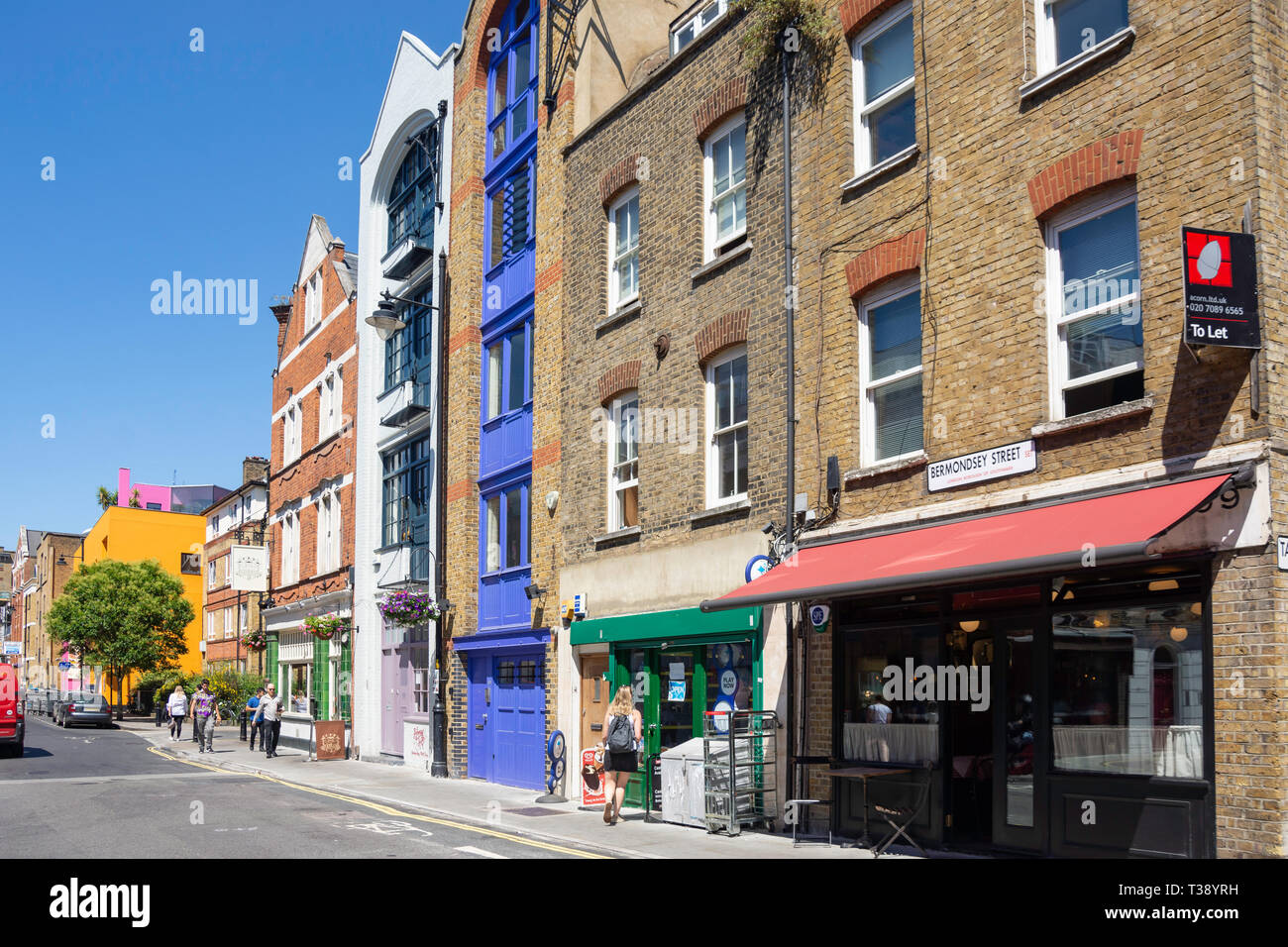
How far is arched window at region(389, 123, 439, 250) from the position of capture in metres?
27.8

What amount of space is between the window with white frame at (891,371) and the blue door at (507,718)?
919cm

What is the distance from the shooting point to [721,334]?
15938 millimetres

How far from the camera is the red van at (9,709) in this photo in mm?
28688

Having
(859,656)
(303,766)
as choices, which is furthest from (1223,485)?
(303,766)

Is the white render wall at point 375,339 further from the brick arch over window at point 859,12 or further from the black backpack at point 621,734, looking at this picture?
the brick arch over window at point 859,12

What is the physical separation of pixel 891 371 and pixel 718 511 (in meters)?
3.41

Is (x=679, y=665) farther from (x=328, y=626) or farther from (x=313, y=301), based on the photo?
(x=313, y=301)

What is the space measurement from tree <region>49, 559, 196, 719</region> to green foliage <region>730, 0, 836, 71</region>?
165ft

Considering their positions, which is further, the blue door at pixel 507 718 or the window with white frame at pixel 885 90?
the blue door at pixel 507 718

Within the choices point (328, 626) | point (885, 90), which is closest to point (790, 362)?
point (885, 90)

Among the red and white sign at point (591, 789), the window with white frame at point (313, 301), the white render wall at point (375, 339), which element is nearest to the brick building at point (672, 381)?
the red and white sign at point (591, 789)

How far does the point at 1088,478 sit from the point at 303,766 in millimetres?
20456

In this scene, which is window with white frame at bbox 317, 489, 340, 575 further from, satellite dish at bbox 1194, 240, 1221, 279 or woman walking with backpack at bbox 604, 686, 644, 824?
satellite dish at bbox 1194, 240, 1221, 279

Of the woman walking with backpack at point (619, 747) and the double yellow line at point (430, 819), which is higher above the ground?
the woman walking with backpack at point (619, 747)
